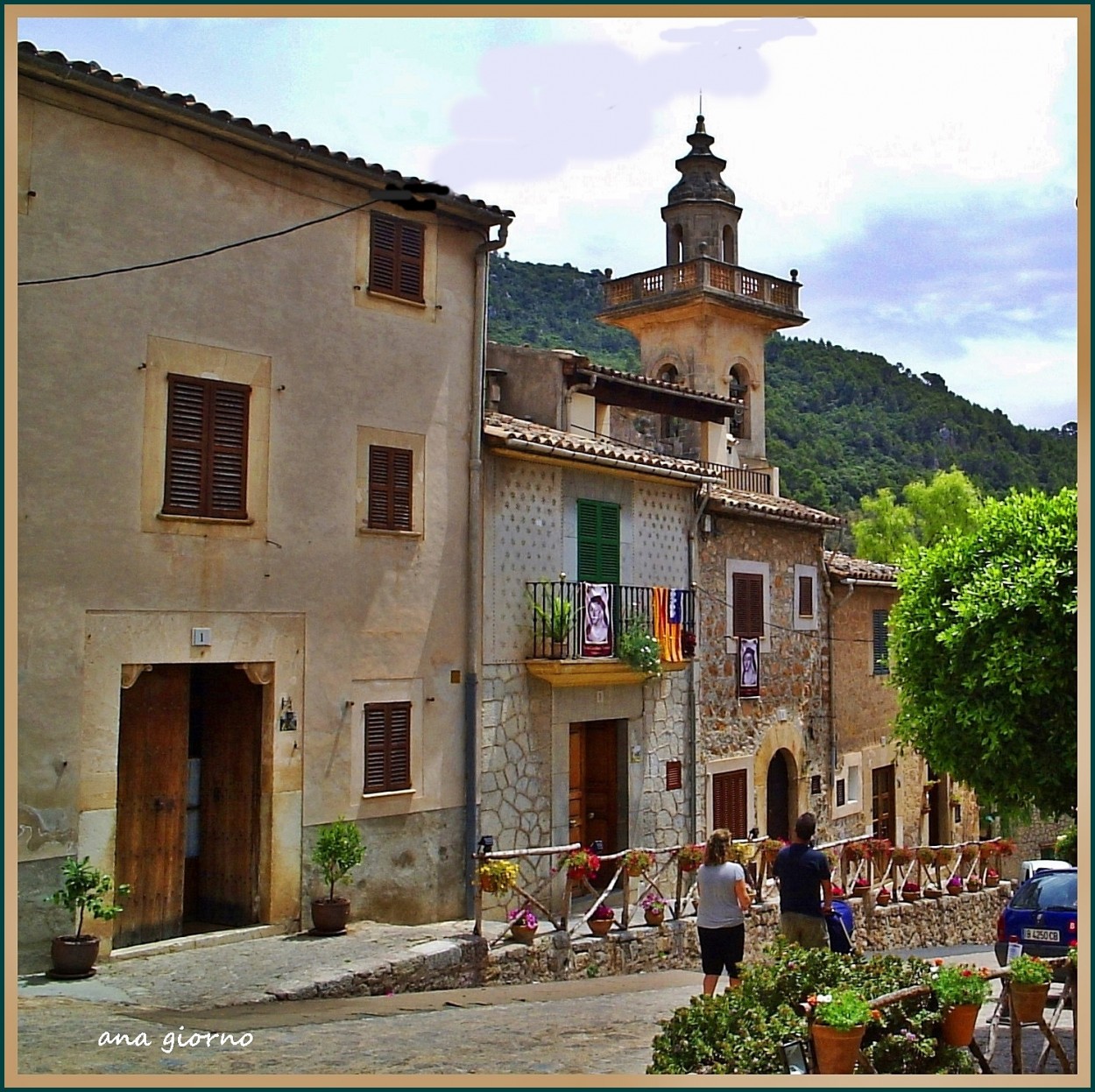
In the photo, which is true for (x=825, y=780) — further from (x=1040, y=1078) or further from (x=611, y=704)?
(x=1040, y=1078)

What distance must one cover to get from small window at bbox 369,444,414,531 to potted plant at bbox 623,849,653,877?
4.39m

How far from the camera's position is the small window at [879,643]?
23.1m

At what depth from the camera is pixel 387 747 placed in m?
13.1

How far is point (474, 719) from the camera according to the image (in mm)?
14055

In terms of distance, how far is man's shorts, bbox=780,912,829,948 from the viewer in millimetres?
9070

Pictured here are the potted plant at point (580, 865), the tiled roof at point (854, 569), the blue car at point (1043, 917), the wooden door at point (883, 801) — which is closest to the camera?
the blue car at point (1043, 917)

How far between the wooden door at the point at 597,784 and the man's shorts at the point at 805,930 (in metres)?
7.50

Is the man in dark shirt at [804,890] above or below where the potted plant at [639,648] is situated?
below

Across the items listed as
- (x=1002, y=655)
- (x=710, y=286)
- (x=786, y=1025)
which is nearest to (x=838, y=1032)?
(x=786, y=1025)

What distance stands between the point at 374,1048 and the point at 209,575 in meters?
5.18

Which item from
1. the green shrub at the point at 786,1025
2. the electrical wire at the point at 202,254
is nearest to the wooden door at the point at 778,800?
the electrical wire at the point at 202,254

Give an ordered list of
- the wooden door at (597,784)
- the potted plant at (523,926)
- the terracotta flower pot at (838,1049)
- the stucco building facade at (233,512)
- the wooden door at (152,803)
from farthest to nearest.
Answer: the wooden door at (597,784)
the potted plant at (523,926)
the wooden door at (152,803)
the stucco building facade at (233,512)
the terracotta flower pot at (838,1049)

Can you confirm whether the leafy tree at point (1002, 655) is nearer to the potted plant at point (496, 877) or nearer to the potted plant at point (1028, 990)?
the potted plant at point (1028, 990)

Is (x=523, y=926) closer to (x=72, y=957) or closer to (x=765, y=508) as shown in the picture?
(x=72, y=957)
